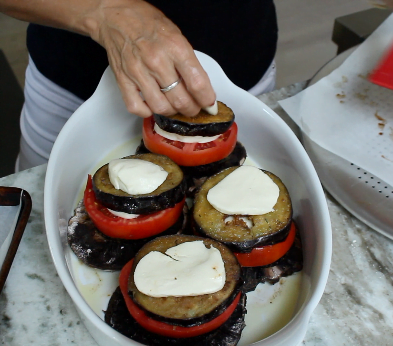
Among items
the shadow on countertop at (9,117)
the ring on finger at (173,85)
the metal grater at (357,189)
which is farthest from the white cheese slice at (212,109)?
the shadow on countertop at (9,117)

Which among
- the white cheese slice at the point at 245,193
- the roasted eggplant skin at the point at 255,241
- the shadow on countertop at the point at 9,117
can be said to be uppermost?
the white cheese slice at the point at 245,193

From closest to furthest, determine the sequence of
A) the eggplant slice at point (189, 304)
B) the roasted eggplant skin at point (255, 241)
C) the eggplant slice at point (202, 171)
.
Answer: the eggplant slice at point (189, 304) < the roasted eggplant skin at point (255, 241) < the eggplant slice at point (202, 171)

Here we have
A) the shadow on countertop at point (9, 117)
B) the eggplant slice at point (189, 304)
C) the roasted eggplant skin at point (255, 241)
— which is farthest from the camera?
the shadow on countertop at point (9, 117)

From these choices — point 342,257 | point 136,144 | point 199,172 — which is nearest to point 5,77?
point 136,144

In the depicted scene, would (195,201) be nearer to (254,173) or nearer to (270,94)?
(254,173)

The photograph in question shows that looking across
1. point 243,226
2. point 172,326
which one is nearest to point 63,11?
point 243,226

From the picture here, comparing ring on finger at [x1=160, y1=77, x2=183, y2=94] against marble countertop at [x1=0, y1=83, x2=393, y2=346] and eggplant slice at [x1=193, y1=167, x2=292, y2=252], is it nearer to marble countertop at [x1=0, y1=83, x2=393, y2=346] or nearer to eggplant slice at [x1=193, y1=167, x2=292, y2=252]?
eggplant slice at [x1=193, y1=167, x2=292, y2=252]

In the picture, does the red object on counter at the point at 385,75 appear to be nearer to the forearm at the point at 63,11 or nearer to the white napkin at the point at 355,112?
the white napkin at the point at 355,112
